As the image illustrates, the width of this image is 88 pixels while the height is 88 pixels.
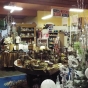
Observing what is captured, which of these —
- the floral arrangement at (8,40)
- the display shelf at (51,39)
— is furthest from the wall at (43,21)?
the floral arrangement at (8,40)

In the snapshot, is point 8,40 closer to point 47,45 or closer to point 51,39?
point 47,45

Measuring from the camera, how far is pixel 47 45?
10406mm

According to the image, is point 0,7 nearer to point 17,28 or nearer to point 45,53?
point 17,28

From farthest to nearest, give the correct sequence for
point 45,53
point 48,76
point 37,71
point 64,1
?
point 64,1, point 45,53, point 48,76, point 37,71

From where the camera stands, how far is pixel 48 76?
320 cm

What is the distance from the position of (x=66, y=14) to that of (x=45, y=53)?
17.7 ft

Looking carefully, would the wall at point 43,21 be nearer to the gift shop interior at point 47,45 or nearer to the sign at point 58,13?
the gift shop interior at point 47,45

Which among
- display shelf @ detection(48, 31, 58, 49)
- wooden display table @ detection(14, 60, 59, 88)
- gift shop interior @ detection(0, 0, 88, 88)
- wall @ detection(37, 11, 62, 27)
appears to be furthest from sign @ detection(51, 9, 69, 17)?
wooden display table @ detection(14, 60, 59, 88)

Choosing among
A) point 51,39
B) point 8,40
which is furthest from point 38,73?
point 51,39

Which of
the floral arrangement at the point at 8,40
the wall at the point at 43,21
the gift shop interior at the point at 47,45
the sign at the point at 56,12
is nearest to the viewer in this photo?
the gift shop interior at the point at 47,45

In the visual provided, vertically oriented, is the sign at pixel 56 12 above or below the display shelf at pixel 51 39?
above

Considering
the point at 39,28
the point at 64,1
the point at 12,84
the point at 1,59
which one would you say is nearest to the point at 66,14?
the point at 64,1

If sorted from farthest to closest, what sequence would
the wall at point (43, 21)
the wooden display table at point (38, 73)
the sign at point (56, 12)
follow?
1. the wall at point (43, 21)
2. the sign at point (56, 12)
3. the wooden display table at point (38, 73)

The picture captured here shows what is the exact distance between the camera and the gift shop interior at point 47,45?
2.41 metres
